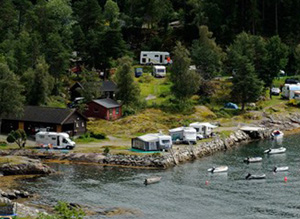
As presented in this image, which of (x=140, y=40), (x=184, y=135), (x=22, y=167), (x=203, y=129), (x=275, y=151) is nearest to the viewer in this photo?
(x=22, y=167)

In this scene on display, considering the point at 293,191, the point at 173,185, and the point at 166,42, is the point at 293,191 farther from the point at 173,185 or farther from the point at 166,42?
the point at 166,42

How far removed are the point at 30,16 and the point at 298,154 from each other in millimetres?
71903

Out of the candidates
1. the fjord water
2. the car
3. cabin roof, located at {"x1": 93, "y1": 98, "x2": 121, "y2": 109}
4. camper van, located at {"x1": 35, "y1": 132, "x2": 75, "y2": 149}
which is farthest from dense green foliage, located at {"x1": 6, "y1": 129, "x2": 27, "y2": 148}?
the car

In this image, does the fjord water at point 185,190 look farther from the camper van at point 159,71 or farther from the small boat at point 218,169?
the camper van at point 159,71

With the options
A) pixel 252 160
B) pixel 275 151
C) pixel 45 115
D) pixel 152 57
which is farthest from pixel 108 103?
pixel 152 57

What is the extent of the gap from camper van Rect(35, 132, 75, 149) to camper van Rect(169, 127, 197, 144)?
15.9 m

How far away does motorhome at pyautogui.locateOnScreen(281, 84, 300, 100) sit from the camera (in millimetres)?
130250

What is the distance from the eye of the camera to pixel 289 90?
5138 inches

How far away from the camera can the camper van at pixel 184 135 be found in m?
97.1

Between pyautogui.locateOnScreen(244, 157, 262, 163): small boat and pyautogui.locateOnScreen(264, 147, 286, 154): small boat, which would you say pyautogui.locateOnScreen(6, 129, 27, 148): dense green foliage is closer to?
pyautogui.locateOnScreen(244, 157, 262, 163): small boat

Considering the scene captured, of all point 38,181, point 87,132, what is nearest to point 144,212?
point 38,181

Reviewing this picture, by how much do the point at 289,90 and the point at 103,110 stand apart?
42364 millimetres

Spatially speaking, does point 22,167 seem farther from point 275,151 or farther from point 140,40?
point 140,40

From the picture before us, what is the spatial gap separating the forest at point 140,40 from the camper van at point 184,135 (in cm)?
2265
